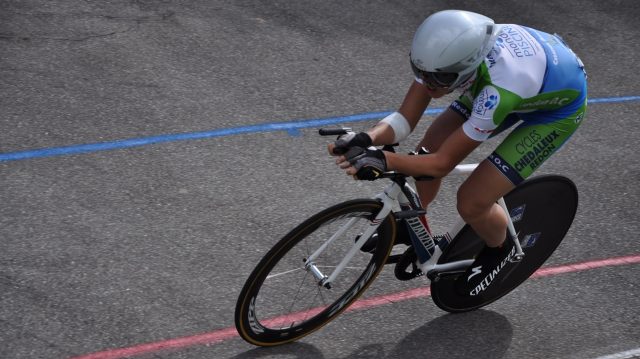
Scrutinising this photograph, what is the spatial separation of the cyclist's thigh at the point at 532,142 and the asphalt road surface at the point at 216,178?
3.84ft

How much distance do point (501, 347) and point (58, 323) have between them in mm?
2637

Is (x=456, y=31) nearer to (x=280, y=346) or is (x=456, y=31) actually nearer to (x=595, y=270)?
(x=280, y=346)

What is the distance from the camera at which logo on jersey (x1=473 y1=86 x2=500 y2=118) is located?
169 inches

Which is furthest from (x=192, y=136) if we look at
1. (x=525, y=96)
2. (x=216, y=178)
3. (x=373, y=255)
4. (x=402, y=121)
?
(x=525, y=96)

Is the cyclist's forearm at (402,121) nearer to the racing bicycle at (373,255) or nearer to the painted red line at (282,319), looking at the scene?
the racing bicycle at (373,255)

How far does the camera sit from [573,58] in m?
4.74

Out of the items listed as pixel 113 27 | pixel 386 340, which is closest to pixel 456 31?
pixel 386 340

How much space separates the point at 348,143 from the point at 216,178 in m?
2.36

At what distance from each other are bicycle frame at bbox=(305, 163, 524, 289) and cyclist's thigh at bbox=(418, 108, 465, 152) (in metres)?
0.29

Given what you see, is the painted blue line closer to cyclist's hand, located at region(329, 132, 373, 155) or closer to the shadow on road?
the shadow on road

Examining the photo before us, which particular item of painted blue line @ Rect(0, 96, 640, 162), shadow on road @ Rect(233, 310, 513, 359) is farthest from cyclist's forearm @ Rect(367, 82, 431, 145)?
painted blue line @ Rect(0, 96, 640, 162)

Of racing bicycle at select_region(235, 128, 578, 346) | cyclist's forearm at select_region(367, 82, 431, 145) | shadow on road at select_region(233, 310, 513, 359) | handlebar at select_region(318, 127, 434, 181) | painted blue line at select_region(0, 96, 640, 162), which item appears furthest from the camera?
painted blue line at select_region(0, 96, 640, 162)

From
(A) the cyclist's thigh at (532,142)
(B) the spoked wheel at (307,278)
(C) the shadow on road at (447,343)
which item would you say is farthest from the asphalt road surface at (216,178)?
(A) the cyclist's thigh at (532,142)

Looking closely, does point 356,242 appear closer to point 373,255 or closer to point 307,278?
point 373,255
